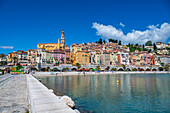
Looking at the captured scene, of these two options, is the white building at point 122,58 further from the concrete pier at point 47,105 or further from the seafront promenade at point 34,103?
the concrete pier at point 47,105

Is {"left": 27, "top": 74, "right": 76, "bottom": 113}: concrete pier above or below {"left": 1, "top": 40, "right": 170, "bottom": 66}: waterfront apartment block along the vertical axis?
below

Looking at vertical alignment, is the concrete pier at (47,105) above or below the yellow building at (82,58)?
below

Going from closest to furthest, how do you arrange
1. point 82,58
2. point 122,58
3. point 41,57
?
point 41,57, point 82,58, point 122,58

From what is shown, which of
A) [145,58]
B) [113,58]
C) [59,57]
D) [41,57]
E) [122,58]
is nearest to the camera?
[41,57]

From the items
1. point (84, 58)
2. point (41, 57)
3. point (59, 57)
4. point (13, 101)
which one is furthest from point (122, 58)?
point (13, 101)

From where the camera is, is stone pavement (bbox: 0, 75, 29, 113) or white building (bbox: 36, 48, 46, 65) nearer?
stone pavement (bbox: 0, 75, 29, 113)

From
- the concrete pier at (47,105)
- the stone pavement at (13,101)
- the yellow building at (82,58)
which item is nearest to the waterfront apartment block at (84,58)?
the yellow building at (82,58)

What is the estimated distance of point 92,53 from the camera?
127 m

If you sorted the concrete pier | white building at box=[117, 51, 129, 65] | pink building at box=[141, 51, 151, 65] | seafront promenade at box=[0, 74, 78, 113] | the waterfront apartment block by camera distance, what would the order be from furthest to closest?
pink building at box=[141, 51, 151, 65], white building at box=[117, 51, 129, 65], the waterfront apartment block, seafront promenade at box=[0, 74, 78, 113], the concrete pier

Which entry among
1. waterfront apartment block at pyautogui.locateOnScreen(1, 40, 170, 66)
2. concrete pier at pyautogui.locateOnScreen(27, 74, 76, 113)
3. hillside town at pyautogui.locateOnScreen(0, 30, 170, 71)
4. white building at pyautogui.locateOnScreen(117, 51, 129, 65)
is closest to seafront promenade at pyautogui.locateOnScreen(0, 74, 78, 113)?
concrete pier at pyautogui.locateOnScreen(27, 74, 76, 113)

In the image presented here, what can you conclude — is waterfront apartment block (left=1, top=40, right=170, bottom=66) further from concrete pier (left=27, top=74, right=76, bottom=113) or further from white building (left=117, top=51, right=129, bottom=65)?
concrete pier (left=27, top=74, right=76, bottom=113)

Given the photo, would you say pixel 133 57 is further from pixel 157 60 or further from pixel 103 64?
pixel 103 64

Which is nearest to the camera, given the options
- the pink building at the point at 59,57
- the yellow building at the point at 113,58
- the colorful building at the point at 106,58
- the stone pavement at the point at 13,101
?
the stone pavement at the point at 13,101

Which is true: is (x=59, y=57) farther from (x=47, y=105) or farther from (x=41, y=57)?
(x=47, y=105)
